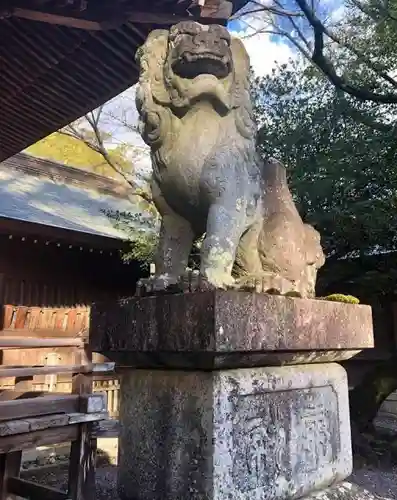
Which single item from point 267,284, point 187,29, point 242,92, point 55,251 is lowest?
point 267,284

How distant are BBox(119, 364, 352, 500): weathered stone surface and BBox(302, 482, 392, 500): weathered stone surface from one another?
1.4 inches

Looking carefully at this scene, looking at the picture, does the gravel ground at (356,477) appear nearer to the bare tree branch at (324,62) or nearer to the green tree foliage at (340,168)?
the green tree foliage at (340,168)

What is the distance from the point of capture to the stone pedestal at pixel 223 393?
163 centimetres

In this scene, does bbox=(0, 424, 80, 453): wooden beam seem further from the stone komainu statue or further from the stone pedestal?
the stone komainu statue

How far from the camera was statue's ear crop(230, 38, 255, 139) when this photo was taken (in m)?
2.09

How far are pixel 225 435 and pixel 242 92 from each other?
139cm

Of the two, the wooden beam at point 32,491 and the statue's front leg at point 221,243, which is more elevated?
the statue's front leg at point 221,243

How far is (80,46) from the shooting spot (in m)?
3.20

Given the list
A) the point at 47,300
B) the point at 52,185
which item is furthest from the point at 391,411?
the point at 52,185

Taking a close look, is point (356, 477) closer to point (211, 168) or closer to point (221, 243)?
point (221, 243)

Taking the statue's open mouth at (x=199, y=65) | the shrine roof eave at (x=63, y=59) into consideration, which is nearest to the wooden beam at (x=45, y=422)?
the shrine roof eave at (x=63, y=59)

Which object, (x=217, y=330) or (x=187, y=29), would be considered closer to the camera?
(x=217, y=330)

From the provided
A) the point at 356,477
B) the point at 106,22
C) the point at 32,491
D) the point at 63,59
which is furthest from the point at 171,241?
the point at 356,477

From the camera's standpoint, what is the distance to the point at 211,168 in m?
1.93
